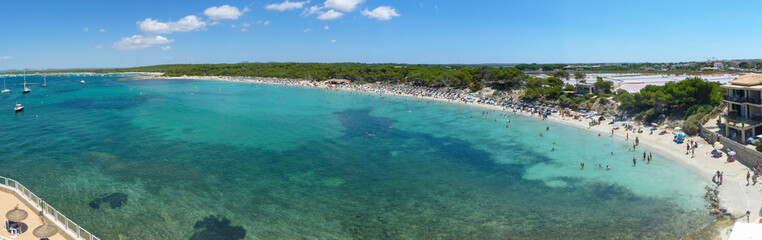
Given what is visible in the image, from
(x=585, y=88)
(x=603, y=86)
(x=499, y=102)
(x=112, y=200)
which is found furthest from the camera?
(x=499, y=102)

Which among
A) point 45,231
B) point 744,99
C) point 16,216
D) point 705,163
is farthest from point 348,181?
point 744,99

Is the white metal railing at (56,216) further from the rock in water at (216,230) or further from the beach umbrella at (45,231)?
the rock in water at (216,230)

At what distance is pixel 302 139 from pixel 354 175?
42.9ft

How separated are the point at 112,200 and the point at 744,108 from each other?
47406 millimetres

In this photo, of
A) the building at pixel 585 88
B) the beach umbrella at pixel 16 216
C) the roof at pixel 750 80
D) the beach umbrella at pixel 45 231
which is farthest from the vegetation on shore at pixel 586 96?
the beach umbrella at pixel 16 216

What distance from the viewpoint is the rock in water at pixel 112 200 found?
67.5 ft

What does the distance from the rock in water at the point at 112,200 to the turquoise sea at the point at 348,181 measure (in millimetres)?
57

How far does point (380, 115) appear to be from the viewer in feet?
177

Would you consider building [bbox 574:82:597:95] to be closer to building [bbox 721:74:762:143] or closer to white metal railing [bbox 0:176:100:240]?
building [bbox 721:74:762:143]

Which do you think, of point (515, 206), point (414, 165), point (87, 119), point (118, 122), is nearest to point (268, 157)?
point (414, 165)

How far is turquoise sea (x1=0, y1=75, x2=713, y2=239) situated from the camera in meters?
18.8

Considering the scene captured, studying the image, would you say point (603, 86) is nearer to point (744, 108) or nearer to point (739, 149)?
point (744, 108)

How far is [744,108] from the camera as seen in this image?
31.4 meters

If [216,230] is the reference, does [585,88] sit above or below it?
above
